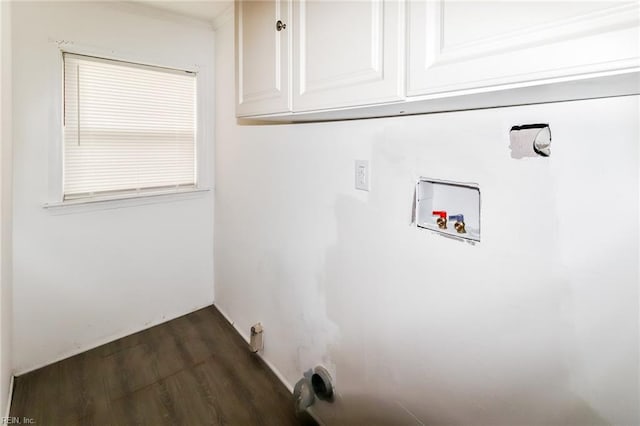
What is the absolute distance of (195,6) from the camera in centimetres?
216

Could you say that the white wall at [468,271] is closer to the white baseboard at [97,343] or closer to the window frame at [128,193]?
the window frame at [128,193]

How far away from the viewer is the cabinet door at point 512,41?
1.58ft

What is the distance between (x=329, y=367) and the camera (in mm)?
1580

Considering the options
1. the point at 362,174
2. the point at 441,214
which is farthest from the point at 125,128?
the point at 441,214

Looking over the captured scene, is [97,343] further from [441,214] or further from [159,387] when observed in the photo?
[441,214]

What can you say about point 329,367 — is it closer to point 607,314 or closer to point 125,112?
point 607,314

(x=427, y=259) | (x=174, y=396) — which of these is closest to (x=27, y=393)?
(x=174, y=396)

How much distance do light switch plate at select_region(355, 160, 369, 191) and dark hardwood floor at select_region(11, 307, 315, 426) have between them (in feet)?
4.06

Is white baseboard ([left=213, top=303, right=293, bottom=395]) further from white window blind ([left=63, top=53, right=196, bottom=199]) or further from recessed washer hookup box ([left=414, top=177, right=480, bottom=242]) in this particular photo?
recessed washer hookup box ([left=414, top=177, right=480, bottom=242])

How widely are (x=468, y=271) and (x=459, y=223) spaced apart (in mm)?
151

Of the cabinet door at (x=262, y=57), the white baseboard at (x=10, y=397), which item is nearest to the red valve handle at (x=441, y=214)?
the cabinet door at (x=262, y=57)

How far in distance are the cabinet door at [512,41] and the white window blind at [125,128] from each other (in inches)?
80.9

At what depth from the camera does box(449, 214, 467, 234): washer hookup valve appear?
1.03 m

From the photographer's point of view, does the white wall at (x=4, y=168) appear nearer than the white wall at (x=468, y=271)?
No
